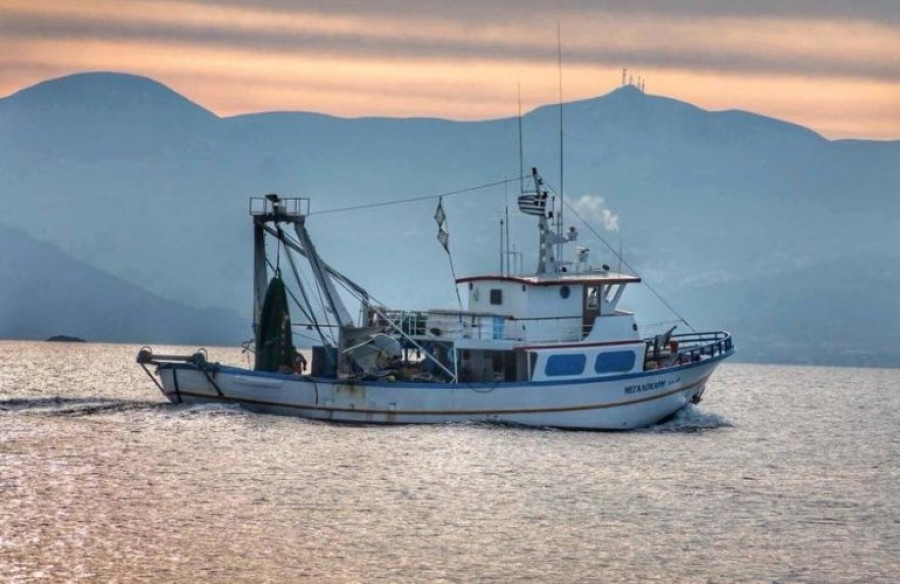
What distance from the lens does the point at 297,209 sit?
62.2 metres

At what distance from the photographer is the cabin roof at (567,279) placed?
62.2m

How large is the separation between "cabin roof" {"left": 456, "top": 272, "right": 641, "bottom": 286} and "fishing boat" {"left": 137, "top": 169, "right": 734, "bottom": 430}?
0.07m

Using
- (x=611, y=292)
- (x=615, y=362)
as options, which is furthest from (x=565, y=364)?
(x=611, y=292)

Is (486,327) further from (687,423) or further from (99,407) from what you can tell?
(99,407)

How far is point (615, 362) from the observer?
2429 inches

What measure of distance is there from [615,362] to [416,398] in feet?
25.1

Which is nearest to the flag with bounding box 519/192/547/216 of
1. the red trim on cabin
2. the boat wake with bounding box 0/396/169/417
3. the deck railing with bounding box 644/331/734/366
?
the red trim on cabin

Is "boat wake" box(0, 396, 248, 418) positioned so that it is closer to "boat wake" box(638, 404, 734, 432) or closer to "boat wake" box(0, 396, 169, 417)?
"boat wake" box(0, 396, 169, 417)

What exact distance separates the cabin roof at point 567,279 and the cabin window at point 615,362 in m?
2.92

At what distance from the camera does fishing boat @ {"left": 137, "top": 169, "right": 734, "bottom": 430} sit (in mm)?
60406

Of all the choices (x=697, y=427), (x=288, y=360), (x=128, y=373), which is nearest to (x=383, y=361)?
(x=288, y=360)

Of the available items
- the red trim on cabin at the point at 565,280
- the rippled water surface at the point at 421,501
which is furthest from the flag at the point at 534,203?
the rippled water surface at the point at 421,501

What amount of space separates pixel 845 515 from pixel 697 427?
21694 mm

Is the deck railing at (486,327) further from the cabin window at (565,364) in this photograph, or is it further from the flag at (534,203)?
the flag at (534,203)
